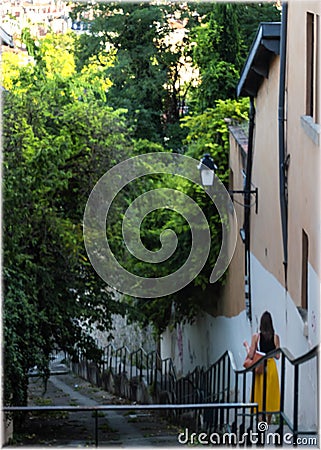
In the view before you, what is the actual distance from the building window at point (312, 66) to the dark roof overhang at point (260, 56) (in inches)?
79.2

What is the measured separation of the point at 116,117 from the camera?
1662 cm

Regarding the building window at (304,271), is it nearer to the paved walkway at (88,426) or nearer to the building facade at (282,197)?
the building facade at (282,197)

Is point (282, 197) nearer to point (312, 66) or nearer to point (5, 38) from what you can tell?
point (312, 66)

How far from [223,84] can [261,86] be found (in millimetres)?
7445

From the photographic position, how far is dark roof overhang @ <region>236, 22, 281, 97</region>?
11.7 m

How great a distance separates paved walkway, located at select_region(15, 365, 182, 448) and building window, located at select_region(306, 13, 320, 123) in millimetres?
4586

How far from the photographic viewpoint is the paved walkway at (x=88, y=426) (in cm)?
1231

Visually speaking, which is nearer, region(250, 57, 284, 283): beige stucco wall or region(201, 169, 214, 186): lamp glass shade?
region(250, 57, 284, 283): beige stucco wall

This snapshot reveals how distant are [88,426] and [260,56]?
277 inches

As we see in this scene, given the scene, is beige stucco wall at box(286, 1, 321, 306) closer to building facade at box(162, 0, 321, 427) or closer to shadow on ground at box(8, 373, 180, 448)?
building facade at box(162, 0, 321, 427)

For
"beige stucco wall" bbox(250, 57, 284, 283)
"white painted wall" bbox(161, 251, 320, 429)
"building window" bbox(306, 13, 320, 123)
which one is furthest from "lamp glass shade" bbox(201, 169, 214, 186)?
"building window" bbox(306, 13, 320, 123)

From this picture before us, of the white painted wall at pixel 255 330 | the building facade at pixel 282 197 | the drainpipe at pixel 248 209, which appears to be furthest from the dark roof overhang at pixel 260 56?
the white painted wall at pixel 255 330

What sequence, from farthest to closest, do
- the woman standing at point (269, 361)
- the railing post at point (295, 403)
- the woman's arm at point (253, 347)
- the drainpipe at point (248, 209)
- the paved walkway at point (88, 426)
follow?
the drainpipe at point (248, 209), the woman's arm at point (253, 347), the paved walkway at point (88, 426), the woman standing at point (269, 361), the railing post at point (295, 403)

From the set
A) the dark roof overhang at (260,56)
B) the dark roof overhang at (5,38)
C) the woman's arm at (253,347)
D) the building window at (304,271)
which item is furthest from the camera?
the dark roof overhang at (5,38)
